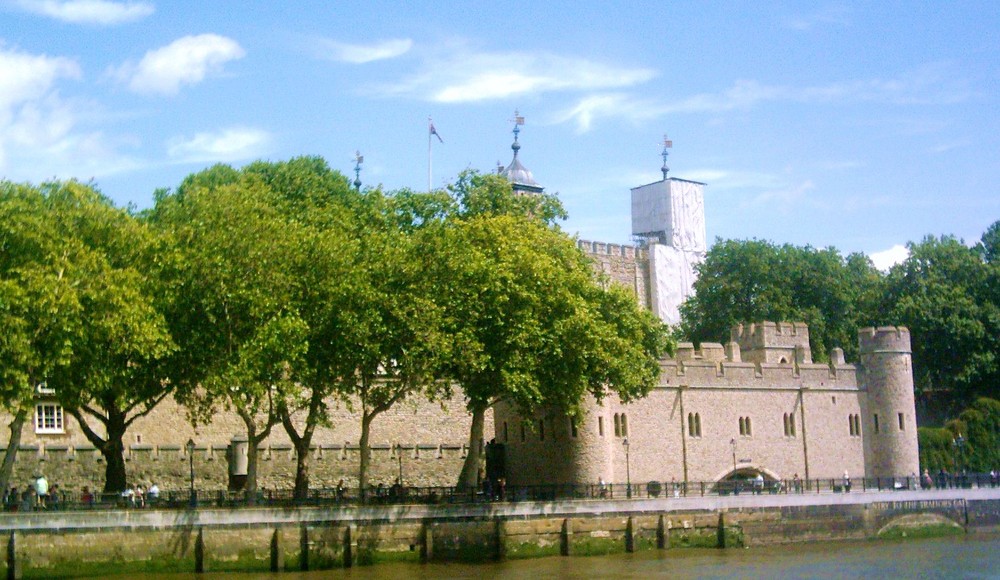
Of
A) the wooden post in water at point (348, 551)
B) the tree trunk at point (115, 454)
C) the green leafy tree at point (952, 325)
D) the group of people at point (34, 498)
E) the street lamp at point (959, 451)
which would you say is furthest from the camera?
the green leafy tree at point (952, 325)

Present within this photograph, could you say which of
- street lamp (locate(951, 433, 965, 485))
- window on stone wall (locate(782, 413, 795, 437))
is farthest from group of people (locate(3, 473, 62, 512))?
street lamp (locate(951, 433, 965, 485))

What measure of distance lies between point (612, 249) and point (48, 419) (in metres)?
51.1

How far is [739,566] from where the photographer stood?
38.5 m

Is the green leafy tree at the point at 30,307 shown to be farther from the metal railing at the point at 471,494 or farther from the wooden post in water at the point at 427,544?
the wooden post in water at the point at 427,544

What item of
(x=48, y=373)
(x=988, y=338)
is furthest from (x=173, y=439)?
(x=988, y=338)

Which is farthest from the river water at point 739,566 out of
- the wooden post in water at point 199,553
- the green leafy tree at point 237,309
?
the green leafy tree at point 237,309

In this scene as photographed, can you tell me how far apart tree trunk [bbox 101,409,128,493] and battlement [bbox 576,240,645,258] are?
52.5 metres

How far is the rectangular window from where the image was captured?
44.8m

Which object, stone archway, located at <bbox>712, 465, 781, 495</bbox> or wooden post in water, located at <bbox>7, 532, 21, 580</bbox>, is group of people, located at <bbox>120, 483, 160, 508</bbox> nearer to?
wooden post in water, located at <bbox>7, 532, 21, 580</bbox>

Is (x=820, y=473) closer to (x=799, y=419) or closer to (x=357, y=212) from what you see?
(x=799, y=419)

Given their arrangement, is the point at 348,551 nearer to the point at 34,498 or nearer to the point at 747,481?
the point at 34,498

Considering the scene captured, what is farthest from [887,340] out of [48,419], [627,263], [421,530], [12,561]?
[12,561]

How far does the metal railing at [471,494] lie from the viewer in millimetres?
36656

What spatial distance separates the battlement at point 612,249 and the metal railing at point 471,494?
3786cm
